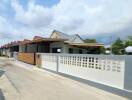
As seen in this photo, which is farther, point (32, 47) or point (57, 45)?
point (32, 47)

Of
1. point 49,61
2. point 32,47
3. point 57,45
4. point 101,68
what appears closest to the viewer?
point 101,68

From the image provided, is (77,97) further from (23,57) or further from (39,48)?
(23,57)

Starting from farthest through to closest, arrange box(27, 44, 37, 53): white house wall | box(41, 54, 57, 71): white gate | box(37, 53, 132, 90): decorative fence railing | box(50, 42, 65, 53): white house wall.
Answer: box(27, 44, 37, 53): white house wall < box(50, 42, 65, 53): white house wall < box(41, 54, 57, 71): white gate < box(37, 53, 132, 90): decorative fence railing

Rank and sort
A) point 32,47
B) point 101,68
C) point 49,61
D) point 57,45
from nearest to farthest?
point 101,68
point 49,61
point 57,45
point 32,47

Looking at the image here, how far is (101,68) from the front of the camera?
410 inches

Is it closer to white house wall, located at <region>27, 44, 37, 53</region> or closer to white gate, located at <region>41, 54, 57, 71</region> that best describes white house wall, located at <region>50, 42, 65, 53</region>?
white house wall, located at <region>27, 44, 37, 53</region>

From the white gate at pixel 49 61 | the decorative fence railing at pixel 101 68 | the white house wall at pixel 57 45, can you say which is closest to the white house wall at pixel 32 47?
the white house wall at pixel 57 45

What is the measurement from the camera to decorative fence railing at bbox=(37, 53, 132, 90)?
28.3 ft

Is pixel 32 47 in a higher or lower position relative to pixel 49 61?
higher

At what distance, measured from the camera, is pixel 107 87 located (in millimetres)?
9656

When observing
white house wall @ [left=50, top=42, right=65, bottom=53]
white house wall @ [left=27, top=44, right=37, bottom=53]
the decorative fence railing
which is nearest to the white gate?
the decorative fence railing

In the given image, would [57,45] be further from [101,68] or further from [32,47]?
[101,68]

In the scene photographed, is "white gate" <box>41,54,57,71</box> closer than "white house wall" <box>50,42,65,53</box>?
Yes

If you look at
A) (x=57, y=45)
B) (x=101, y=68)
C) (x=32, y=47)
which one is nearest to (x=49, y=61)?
(x=57, y=45)
